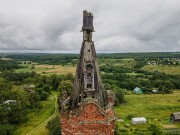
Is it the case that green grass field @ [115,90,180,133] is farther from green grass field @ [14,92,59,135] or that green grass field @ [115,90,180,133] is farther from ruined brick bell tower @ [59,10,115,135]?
ruined brick bell tower @ [59,10,115,135]

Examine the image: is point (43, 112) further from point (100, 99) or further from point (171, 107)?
point (100, 99)

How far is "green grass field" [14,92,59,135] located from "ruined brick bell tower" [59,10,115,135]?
37.2 metres

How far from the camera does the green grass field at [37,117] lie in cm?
4941

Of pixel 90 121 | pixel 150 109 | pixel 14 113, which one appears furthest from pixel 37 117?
pixel 90 121

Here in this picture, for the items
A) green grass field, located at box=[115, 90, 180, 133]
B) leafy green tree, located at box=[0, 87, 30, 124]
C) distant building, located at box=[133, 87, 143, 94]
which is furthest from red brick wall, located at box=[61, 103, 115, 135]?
distant building, located at box=[133, 87, 143, 94]

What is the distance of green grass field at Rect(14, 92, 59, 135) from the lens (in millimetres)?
49406

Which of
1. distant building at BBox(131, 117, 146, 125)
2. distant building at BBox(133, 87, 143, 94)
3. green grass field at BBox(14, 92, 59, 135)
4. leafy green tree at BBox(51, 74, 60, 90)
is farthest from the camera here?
distant building at BBox(133, 87, 143, 94)

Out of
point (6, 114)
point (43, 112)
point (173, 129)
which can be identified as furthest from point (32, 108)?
point (173, 129)

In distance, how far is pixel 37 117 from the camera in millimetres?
57781

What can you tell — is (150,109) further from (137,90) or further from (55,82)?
(55,82)

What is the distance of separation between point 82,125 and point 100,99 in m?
1.87

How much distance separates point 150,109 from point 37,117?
33223 mm

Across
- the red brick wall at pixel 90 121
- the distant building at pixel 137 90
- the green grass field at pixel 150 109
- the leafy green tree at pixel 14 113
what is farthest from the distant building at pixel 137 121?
the red brick wall at pixel 90 121

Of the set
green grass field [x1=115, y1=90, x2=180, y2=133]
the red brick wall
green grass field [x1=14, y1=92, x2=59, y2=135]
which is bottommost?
green grass field [x1=115, y1=90, x2=180, y2=133]
